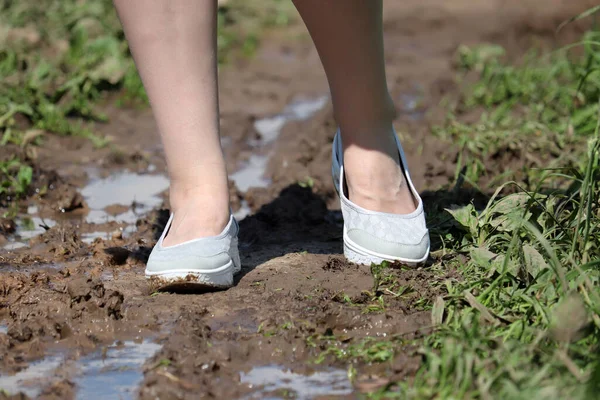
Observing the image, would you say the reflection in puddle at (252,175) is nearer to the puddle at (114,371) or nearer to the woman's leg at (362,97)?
the woman's leg at (362,97)

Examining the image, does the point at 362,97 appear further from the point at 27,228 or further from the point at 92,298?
the point at 27,228

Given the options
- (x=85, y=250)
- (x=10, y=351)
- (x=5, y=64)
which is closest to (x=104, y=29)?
(x=5, y=64)

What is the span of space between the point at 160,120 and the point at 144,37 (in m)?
0.22

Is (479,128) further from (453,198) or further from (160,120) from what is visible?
(160,120)

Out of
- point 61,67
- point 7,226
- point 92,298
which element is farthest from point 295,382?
point 61,67

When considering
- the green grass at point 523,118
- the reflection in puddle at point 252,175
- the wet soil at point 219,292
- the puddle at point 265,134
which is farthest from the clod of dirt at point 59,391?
the reflection in puddle at point 252,175

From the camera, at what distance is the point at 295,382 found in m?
1.86

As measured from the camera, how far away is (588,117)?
3799 millimetres

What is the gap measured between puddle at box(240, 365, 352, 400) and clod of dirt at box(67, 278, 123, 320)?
0.45 meters

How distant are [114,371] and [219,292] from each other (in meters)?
0.47

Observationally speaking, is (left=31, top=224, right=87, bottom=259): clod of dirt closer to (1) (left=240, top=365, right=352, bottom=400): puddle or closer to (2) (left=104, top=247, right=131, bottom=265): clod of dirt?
(2) (left=104, top=247, right=131, bottom=265): clod of dirt

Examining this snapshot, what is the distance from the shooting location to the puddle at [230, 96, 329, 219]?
3559 millimetres

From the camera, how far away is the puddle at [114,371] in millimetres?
1814

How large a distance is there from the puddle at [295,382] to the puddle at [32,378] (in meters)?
0.43
